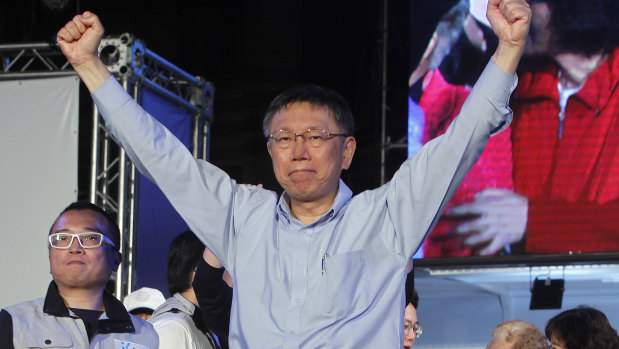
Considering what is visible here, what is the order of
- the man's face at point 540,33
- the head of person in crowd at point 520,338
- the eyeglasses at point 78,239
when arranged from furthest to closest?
the man's face at point 540,33 → the head of person in crowd at point 520,338 → the eyeglasses at point 78,239

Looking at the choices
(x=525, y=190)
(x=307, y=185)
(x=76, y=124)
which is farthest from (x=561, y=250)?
(x=307, y=185)

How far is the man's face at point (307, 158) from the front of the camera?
5.95 feet

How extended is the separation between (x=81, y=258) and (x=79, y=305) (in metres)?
0.13

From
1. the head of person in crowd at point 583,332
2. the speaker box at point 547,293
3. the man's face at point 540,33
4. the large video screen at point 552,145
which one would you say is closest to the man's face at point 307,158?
the head of person in crowd at point 583,332

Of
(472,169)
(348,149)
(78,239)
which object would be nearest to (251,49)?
(472,169)

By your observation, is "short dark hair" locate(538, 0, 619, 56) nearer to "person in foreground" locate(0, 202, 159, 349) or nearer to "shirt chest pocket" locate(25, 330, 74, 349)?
"person in foreground" locate(0, 202, 159, 349)

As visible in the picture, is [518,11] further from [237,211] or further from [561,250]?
[561,250]

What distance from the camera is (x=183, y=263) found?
10.7 feet

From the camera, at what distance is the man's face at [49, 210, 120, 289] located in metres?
2.47

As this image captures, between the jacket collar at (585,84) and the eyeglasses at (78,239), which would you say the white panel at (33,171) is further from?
the jacket collar at (585,84)

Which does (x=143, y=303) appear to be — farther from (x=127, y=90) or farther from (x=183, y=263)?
(x=127, y=90)

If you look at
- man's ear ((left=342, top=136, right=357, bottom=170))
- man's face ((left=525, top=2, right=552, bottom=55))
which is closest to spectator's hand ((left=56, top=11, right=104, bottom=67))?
man's ear ((left=342, top=136, right=357, bottom=170))

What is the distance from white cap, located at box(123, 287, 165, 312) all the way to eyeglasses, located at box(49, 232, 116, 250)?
5.15ft

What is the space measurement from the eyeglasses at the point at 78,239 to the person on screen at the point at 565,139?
3922mm
